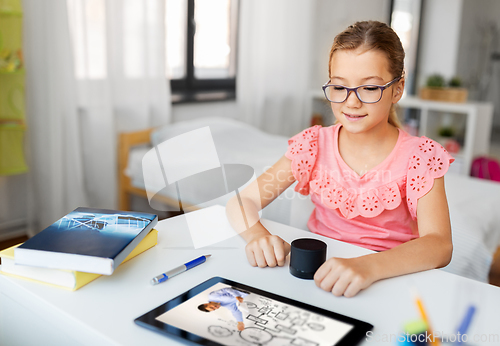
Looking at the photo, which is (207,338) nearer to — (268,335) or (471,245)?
(268,335)

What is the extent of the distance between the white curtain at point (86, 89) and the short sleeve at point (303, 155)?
1.36 metres

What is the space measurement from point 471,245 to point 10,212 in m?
1.98

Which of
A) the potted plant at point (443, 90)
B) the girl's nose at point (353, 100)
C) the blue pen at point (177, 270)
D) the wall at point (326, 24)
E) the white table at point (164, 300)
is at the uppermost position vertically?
the wall at point (326, 24)

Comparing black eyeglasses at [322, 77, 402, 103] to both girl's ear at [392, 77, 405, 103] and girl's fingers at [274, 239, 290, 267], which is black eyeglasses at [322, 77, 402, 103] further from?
girl's fingers at [274, 239, 290, 267]

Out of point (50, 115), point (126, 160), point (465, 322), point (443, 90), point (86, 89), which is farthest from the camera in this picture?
point (443, 90)

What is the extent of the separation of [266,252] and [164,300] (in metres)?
0.20

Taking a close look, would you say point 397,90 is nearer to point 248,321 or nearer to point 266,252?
point 266,252

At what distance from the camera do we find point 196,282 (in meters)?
0.69

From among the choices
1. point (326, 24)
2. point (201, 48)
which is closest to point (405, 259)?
point (201, 48)

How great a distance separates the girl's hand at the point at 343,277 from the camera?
0.66m

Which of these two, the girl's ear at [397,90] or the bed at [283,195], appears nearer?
the girl's ear at [397,90]

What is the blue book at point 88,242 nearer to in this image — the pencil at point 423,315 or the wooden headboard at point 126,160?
the pencil at point 423,315

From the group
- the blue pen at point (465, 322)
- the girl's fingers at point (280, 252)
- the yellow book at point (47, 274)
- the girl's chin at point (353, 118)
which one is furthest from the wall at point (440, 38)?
the yellow book at point (47, 274)

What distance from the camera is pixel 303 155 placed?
3.56 ft
